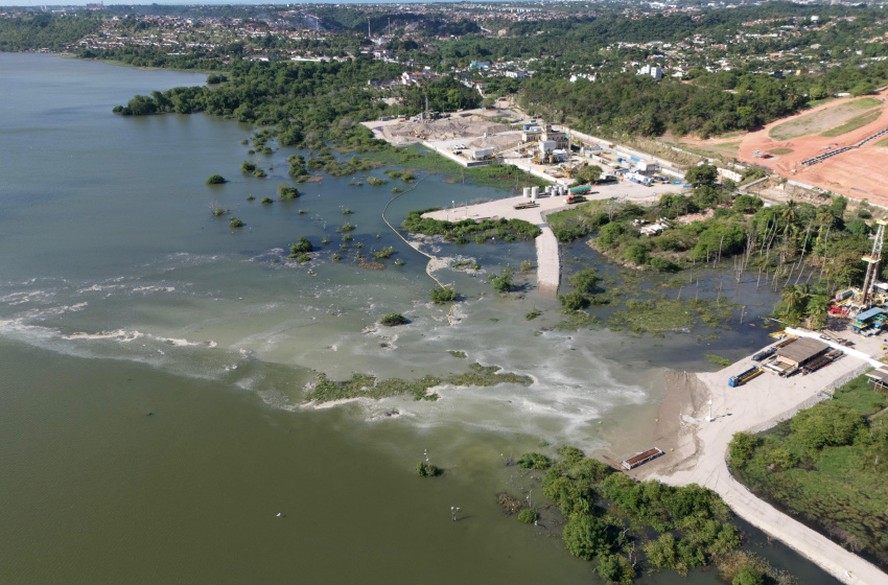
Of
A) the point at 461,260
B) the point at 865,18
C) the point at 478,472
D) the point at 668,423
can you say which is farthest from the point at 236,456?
the point at 865,18

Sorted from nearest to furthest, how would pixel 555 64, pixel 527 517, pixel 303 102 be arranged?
pixel 527 517 < pixel 303 102 < pixel 555 64

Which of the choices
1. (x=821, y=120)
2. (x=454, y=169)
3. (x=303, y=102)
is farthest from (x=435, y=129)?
(x=821, y=120)

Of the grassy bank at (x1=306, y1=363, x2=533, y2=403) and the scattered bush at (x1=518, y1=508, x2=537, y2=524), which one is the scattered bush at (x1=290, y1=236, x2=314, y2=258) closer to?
the grassy bank at (x1=306, y1=363, x2=533, y2=403)

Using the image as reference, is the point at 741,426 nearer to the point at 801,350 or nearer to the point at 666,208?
the point at 801,350

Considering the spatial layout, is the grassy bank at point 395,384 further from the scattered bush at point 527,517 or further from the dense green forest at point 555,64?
the dense green forest at point 555,64

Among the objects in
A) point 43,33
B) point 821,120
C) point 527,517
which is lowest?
point 527,517

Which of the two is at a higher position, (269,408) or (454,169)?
(454,169)

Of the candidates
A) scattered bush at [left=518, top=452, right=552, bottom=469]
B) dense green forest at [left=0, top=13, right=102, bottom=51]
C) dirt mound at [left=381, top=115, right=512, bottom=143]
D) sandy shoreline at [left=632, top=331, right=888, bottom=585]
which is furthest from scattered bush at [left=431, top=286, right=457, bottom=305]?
dense green forest at [left=0, top=13, right=102, bottom=51]
